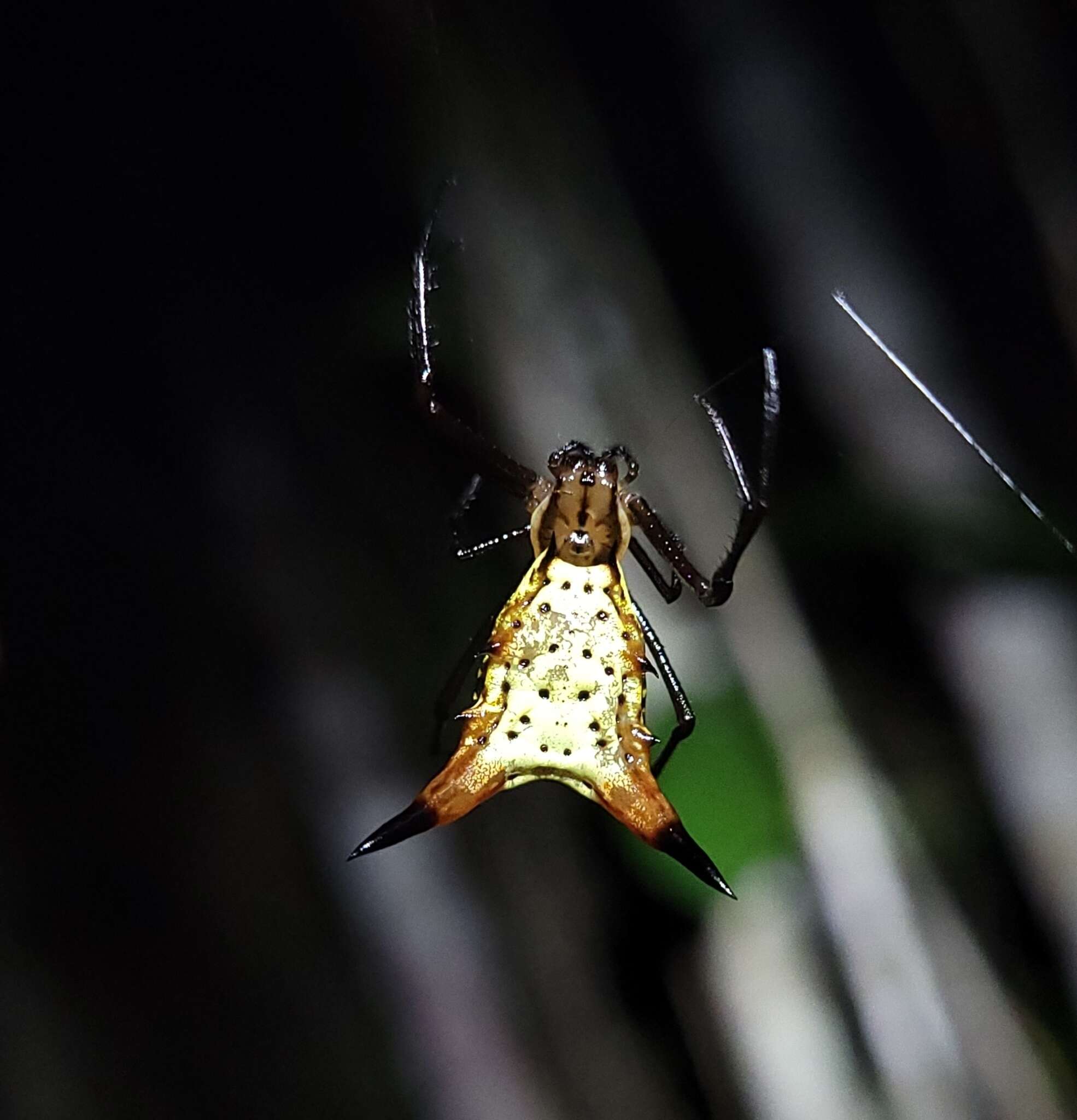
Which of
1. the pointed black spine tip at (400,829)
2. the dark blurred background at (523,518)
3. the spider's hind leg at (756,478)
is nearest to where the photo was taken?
the pointed black spine tip at (400,829)

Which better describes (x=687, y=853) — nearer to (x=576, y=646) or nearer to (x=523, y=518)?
(x=576, y=646)

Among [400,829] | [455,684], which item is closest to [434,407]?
[455,684]

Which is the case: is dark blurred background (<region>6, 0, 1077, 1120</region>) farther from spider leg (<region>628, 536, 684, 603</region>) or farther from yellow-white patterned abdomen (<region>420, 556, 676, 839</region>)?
yellow-white patterned abdomen (<region>420, 556, 676, 839</region>)

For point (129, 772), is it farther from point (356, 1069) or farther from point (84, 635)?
point (356, 1069)

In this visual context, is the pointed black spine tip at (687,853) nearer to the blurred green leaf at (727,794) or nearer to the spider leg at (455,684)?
the blurred green leaf at (727,794)

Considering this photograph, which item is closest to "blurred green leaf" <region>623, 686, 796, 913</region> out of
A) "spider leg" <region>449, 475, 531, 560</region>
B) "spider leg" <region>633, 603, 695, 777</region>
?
"spider leg" <region>633, 603, 695, 777</region>

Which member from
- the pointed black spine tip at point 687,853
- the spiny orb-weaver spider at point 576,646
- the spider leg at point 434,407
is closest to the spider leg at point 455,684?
the spiny orb-weaver spider at point 576,646
